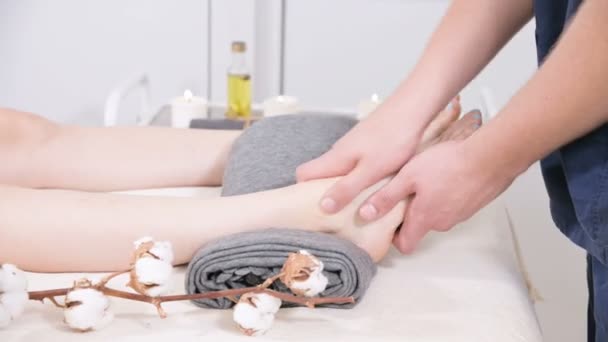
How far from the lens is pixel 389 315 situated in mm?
887

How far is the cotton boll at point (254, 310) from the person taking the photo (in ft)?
2.60

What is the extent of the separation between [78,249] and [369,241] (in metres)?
0.38

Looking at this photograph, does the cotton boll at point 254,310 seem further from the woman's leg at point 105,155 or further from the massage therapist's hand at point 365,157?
the woman's leg at point 105,155

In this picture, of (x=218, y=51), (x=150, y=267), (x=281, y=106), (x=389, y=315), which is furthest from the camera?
(x=218, y=51)

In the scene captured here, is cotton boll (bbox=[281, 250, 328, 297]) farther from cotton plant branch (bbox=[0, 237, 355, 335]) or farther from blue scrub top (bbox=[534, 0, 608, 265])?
blue scrub top (bbox=[534, 0, 608, 265])

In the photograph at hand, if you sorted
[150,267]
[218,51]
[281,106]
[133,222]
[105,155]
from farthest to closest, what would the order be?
[218,51]
[281,106]
[105,155]
[133,222]
[150,267]

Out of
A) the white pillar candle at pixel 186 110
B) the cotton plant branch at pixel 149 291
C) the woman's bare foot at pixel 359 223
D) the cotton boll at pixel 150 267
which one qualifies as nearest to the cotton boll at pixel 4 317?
the cotton plant branch at pixel 149 291

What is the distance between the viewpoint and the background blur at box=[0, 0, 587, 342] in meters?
2.38

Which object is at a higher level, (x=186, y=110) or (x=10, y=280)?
(x=10, y=280)

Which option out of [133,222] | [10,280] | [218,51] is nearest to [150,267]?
[10,280]

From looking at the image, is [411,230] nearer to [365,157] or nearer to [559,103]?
[365,157]

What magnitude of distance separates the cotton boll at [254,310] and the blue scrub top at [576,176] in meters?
0.34

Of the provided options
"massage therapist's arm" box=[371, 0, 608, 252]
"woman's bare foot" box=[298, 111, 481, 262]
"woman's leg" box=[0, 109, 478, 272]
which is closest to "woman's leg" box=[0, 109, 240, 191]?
"woman's leg" box=[0, 109, 478, 272]

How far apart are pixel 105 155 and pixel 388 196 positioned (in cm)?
51
